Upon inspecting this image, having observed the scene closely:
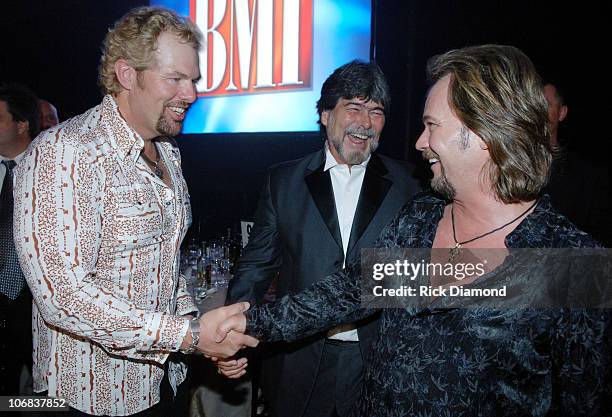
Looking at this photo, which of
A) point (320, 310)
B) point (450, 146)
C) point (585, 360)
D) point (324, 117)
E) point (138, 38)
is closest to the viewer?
point (585, 360)

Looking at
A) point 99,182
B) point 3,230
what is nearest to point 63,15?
point 3,230

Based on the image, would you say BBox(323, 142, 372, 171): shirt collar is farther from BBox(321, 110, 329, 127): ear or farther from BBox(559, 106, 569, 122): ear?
BBox(559, 106, 569, 122): ear

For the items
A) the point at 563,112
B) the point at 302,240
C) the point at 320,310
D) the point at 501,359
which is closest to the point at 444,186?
the point at 501,359

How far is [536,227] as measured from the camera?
132 cm

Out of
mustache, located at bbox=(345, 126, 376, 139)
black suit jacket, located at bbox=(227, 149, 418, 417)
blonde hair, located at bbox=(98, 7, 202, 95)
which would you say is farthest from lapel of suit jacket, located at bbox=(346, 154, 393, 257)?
blonde hair, located at bbox=(98, 7, 202, 95)

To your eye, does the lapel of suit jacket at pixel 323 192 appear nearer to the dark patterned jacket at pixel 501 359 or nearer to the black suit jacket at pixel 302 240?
the black suit jacket at pixel 302 240

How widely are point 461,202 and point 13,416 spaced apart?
94.9 inches

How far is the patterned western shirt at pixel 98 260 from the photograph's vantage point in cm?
140

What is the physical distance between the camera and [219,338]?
181 cm

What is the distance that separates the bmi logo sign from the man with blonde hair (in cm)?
204

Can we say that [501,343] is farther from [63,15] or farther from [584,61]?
[63,15]

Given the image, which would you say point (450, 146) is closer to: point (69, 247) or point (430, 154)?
point (430, 154)

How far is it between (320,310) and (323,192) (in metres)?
0.70

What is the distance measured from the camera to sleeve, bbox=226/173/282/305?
2.36 meters
